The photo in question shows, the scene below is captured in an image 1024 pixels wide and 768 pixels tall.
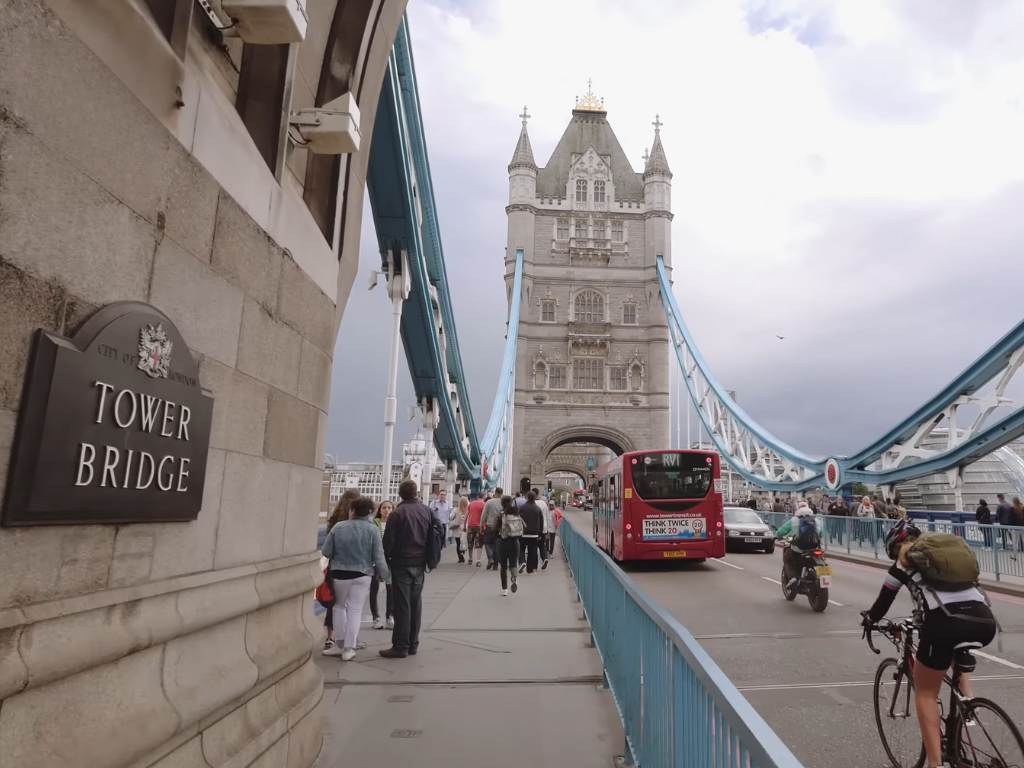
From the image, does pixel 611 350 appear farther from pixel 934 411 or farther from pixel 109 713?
pixel 109 713

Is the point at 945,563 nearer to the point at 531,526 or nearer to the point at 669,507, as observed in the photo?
the point at 531,526

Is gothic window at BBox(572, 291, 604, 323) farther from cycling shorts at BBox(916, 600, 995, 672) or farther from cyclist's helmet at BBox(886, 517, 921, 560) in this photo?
cycling shorts at BBox(916, 600, 995, 672)

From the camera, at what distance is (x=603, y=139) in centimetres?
5128

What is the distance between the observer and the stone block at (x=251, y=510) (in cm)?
267

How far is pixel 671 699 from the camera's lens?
8.35ft

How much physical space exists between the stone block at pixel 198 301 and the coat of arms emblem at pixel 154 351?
0.12 meters

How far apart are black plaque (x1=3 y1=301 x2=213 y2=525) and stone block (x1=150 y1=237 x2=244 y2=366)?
4.5 inches

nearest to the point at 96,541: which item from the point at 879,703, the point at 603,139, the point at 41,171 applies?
the point at 41,171

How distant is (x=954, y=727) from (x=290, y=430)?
3.35m

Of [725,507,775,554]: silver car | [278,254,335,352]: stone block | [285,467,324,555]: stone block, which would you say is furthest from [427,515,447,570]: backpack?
[725,507,775,554]: silver car

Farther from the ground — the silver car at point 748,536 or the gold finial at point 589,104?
the gold finial at point 589,104

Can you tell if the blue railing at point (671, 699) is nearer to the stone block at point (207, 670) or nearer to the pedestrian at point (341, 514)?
the stone block at point (207, 670)

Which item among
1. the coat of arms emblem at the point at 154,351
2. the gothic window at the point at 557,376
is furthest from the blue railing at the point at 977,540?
the gothic window at the point at 557,376

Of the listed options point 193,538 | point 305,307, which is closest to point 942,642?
point 193,538
